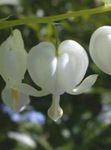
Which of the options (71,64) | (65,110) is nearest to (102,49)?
(71,64)

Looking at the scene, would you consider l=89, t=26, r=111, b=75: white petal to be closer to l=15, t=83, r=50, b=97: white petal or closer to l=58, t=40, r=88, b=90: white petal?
l=58, t=40, r=88, b=90: white petal

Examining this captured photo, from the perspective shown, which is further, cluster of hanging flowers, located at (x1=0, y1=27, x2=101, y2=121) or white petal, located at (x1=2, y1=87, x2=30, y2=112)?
white petal, located at (x1=2, y1=87, x2=30, y2=112)

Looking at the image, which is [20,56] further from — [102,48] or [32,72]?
[102,48]

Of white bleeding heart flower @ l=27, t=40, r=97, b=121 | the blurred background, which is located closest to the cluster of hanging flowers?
white bleeding heart flower @ l=27, t=40, r=97, b=121

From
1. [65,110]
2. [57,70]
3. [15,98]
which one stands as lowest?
[65,110]

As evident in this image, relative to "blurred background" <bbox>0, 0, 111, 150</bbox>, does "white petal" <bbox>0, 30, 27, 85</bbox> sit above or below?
above

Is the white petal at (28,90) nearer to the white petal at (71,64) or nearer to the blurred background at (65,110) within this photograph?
the white petal at (71,64)

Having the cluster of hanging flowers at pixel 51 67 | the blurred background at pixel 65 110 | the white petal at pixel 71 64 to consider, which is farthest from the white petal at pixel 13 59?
the blurred background at pixel 65 110

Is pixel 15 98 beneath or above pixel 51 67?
beneath

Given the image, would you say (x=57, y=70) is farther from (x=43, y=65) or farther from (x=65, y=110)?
(x=65, y=110)
